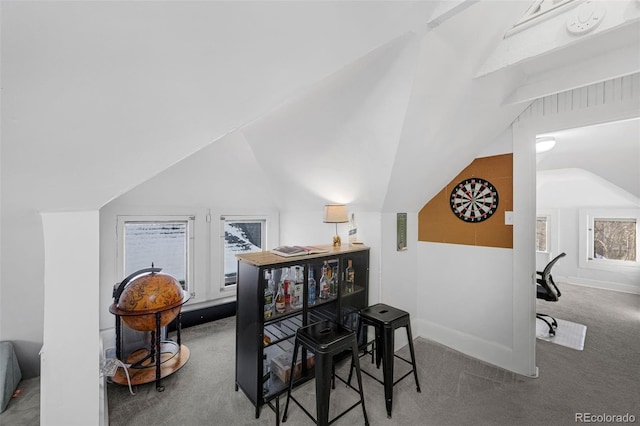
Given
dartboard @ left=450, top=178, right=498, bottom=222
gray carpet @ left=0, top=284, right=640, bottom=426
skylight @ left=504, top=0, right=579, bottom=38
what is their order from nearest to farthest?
skylight @ left=504, top=0, right=579, bottom=38 → gray carpet @ left=0, top=284, right=640, bottom=426 → dartboard @ left=450, top=178, right=498, bottom=222

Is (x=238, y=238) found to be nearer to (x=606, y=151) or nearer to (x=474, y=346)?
(x=474, y=346)

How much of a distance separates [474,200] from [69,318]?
316cm

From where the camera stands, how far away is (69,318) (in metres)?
1.10

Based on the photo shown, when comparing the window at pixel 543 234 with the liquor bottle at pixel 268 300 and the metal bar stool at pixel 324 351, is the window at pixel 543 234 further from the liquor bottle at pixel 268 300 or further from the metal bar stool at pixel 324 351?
the liquor bottle at pixel 268 300

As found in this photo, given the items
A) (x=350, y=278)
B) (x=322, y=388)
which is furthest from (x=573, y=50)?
(x=322, y=388)

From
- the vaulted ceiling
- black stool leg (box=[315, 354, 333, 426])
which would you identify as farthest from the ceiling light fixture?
black stool leg (box=[315, 354, 333, 426])

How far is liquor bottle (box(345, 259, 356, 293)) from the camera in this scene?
2.72 metres

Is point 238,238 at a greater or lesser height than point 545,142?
lesser

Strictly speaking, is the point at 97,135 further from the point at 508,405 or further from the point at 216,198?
the point at 508,405

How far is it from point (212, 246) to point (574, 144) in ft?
15.2

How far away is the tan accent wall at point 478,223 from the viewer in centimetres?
254

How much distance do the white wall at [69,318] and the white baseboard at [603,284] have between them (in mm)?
7116

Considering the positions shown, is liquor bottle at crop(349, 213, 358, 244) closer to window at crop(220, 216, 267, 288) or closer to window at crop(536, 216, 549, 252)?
window at crop(220, 216, 267, 288)

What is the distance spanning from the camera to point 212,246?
3.42m
